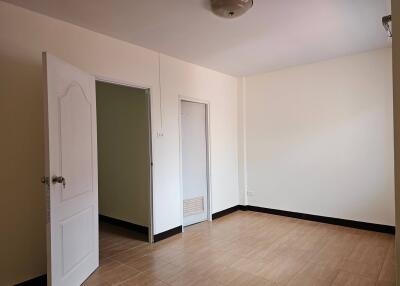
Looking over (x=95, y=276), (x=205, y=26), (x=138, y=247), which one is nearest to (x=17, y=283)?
(x=95, y=276)

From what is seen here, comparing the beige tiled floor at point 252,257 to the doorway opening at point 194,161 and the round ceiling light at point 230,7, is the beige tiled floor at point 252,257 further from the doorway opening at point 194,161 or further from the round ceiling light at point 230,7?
the round ceiling light at point 230,7

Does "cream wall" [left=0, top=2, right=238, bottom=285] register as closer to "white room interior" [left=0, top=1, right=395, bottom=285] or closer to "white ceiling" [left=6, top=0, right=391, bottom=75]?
"white room interior" [left=0, top=1, right=395, bottom=285]

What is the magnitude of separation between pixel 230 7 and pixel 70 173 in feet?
6.49

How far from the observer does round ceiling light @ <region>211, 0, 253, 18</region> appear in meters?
2.16

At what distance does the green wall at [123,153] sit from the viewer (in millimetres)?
3736

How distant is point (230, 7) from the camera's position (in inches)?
86.7

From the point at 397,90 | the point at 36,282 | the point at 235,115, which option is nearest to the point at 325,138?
the point at 235,115

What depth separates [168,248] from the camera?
3.24 metres

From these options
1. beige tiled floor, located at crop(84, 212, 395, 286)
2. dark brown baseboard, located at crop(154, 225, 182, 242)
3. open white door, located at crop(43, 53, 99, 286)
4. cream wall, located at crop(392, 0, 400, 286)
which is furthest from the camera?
dark brown baseboard, located at crop(154, 225, 182, 242)

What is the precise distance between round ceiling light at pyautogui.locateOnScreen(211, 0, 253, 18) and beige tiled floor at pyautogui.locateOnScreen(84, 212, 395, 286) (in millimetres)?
2406

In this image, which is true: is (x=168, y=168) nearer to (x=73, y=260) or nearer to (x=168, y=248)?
(x=168, y=248)

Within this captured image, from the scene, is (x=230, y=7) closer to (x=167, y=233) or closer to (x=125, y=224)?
(x=167, y=233)

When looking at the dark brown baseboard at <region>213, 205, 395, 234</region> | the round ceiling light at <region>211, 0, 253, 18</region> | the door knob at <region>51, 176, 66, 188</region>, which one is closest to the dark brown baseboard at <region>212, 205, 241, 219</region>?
the dark brown baseboard at <region>213, 205, 395, 234</region>

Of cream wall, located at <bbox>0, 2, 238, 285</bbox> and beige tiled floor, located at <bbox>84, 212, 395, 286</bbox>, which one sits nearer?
cream wall, located at <bbox>0, 2, 238, 285</bbox>
